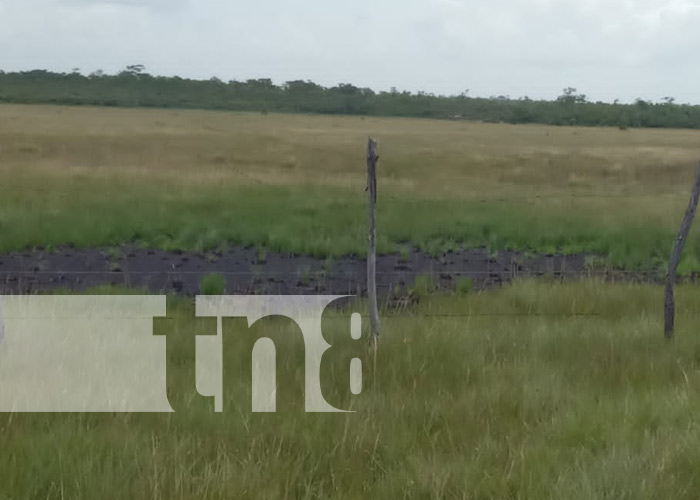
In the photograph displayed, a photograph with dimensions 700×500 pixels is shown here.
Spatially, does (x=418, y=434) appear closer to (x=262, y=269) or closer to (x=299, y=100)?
(x=262, y=269)

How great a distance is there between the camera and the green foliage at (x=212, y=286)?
1066 cm

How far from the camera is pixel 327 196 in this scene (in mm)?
20703

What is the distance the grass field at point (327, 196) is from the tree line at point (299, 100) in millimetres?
48652

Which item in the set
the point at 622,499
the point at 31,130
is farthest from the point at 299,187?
the point at 31,130

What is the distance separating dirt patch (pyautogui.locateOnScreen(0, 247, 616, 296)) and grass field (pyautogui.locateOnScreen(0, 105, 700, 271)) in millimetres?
554

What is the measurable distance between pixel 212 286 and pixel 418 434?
20.1 ft

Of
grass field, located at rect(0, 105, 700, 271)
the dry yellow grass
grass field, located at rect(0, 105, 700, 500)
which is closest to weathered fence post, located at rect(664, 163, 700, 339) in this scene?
grass field, located at rect(0, 105, 700, 500)

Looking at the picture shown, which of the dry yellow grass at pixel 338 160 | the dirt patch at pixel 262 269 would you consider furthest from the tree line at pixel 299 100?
the dirt patch at pixel 262 269

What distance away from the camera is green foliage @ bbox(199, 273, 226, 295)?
10.7m

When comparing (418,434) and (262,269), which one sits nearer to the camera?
(418,434)

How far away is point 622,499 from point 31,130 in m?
41.1

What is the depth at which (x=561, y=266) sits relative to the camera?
14.0 metres

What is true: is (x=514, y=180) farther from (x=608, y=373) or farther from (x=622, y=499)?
(x=622, y=499)

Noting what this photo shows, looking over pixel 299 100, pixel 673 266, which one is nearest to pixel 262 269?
pixel 673 266
